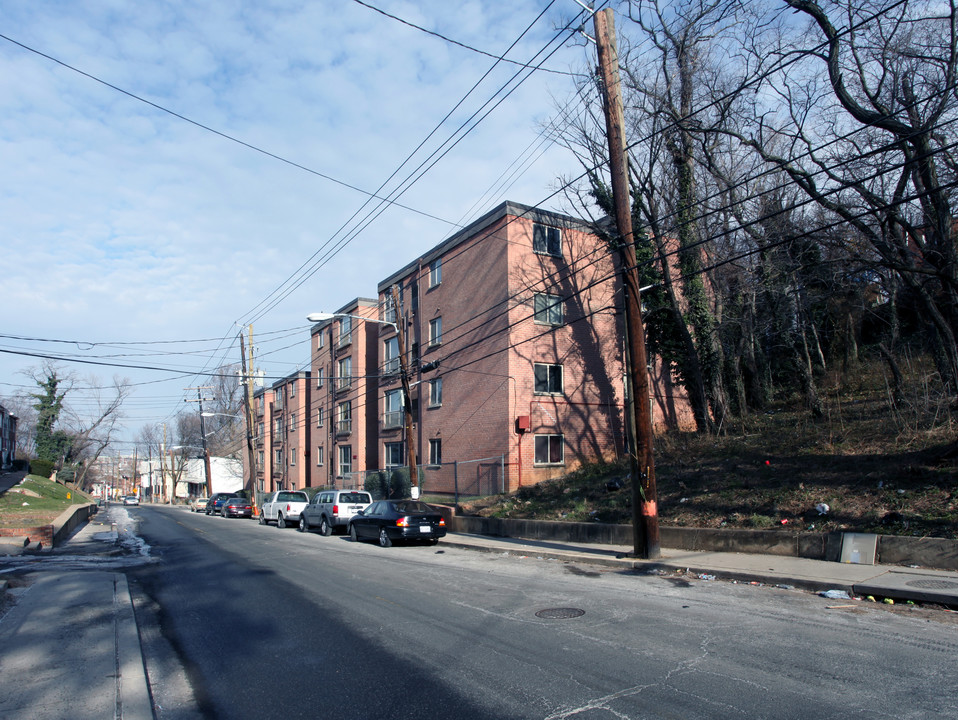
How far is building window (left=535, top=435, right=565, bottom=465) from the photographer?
25.3 metres

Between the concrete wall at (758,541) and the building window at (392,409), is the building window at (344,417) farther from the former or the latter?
the concrete wall at (758,541)

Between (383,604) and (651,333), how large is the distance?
828 inches

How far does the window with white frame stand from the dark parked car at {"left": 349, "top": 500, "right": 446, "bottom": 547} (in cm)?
2085

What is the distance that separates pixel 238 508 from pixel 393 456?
1346cm

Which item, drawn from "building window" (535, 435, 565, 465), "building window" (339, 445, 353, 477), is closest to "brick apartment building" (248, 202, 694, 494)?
"building window" (535, 435, 565, 465)

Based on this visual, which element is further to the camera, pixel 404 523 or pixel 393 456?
pixel 393 456

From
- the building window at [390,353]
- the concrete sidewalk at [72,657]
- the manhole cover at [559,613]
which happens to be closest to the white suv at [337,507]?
the building window at [390,353]

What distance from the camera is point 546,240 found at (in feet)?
88.1

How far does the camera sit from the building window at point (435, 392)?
29.2 metres

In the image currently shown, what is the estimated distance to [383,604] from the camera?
31.4 feet

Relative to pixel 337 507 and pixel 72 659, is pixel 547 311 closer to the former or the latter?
pixel 337 507

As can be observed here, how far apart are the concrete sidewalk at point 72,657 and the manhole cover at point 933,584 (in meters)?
9.21

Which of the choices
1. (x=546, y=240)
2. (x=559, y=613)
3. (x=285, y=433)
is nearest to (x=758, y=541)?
(x=559, y=613)

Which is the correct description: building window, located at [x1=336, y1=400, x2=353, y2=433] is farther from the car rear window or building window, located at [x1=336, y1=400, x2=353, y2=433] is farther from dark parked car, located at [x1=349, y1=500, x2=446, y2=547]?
dark parked car, located at [x1=349, y1=500, x2=446, y2=547]
